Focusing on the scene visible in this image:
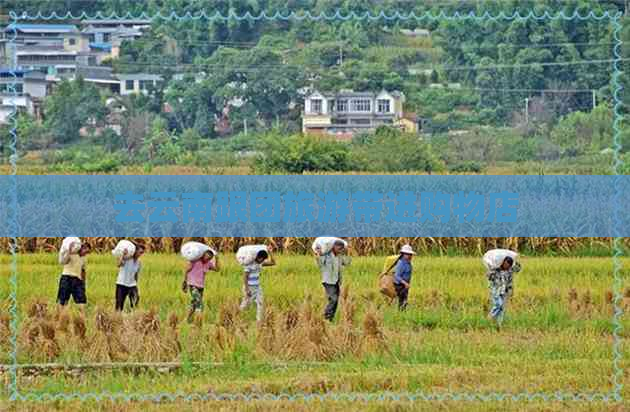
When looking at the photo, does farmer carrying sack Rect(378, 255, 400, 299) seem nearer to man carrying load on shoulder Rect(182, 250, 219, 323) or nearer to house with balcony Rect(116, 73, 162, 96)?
man carrying load on shoulder Rect(182, 250, 219, 323)

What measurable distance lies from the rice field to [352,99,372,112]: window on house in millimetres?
1548

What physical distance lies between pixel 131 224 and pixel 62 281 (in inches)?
28.9

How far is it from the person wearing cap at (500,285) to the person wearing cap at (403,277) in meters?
0.88

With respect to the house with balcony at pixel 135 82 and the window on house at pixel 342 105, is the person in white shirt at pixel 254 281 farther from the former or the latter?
the house with balcony at pixel 135 82

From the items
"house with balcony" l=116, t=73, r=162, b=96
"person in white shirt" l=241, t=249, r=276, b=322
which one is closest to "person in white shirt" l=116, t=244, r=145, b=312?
"person in white shirt" l=241, t=249, r=276, b=322

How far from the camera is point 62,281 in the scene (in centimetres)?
1165

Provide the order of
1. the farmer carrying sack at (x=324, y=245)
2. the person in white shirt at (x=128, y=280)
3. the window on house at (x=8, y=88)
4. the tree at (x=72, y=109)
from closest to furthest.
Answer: the window on house at (x=8, y=88) → the tree at (x=72, y=109) → the farmer carrying sack at (x=324, y=245) → the person in white shirt at (x=128, y=280)

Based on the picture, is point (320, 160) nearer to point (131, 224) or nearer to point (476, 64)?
point (476, 64)

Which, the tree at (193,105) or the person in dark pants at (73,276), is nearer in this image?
the tree at (193,105)

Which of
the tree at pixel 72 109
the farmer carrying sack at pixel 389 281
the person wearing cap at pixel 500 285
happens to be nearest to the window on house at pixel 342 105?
the tree at pixel 72 109

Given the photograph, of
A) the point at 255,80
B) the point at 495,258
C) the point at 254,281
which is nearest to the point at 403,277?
the point at 495,258

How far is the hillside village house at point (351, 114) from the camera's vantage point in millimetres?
8594

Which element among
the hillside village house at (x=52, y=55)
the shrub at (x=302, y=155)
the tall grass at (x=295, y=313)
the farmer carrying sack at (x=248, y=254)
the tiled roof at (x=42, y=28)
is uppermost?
the tiled roof at (x=42, y=28)

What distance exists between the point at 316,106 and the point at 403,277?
3.95m
